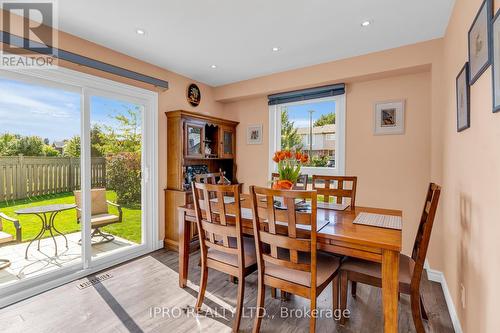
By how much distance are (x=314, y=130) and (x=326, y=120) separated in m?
0.22

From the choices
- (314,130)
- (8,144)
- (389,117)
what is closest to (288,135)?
(314,130)

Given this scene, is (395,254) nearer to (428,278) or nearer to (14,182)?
(428,278)

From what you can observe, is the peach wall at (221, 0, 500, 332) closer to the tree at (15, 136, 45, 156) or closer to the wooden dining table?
the wooden dining table

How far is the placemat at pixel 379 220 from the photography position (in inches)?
68.3

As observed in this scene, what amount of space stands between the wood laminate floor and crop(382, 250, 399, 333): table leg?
19.1 inches

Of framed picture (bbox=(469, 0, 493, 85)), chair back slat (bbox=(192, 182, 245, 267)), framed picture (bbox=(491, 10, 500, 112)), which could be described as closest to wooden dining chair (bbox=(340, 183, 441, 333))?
framed picture (bbox=(491, 10, 500, 112))

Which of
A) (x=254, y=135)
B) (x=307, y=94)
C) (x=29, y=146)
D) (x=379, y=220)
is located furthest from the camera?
(x=254, y=135)

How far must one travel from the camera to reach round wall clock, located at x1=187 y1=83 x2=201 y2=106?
12.5ft

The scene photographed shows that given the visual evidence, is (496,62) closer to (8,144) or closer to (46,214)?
(8,144)

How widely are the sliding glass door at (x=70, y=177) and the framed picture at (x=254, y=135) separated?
1552 millimetres

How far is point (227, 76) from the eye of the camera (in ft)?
12.4

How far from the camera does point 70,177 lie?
2.66 m

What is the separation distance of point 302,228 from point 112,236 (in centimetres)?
252

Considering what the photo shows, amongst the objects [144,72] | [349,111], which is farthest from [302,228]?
[144,72]
